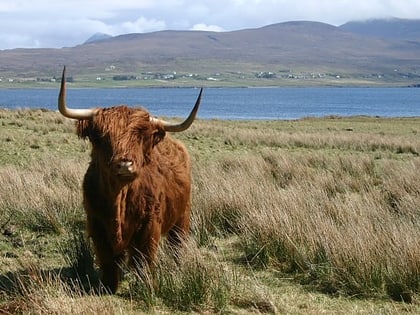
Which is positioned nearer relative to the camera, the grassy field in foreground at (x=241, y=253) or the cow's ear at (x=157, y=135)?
Answer: the grassy field in foreground at (x=241, y=253)

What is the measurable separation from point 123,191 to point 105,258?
66cm

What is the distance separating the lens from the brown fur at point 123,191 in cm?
546

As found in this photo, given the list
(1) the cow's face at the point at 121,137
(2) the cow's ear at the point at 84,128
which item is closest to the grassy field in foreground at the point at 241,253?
(1) the cow's face at the point at 121,137

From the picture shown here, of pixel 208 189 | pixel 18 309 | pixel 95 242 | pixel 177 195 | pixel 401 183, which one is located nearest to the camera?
pixel 18 309

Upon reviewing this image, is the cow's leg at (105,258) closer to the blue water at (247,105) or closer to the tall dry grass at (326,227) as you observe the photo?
the tall dry grass at (326,227)

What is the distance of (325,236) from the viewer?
6.79 m

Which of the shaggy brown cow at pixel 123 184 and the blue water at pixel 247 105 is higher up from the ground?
the shaggy brown cow at pixel 123 184

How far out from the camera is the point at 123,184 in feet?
17.9

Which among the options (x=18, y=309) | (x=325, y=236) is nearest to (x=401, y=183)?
(x=325, y=236)

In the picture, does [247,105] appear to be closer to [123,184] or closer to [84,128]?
[84,128]

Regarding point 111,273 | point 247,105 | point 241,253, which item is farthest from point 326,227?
point 247,105

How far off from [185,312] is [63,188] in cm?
467

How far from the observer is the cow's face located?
5.32 metres

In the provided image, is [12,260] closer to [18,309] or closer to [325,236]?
[18,309]
